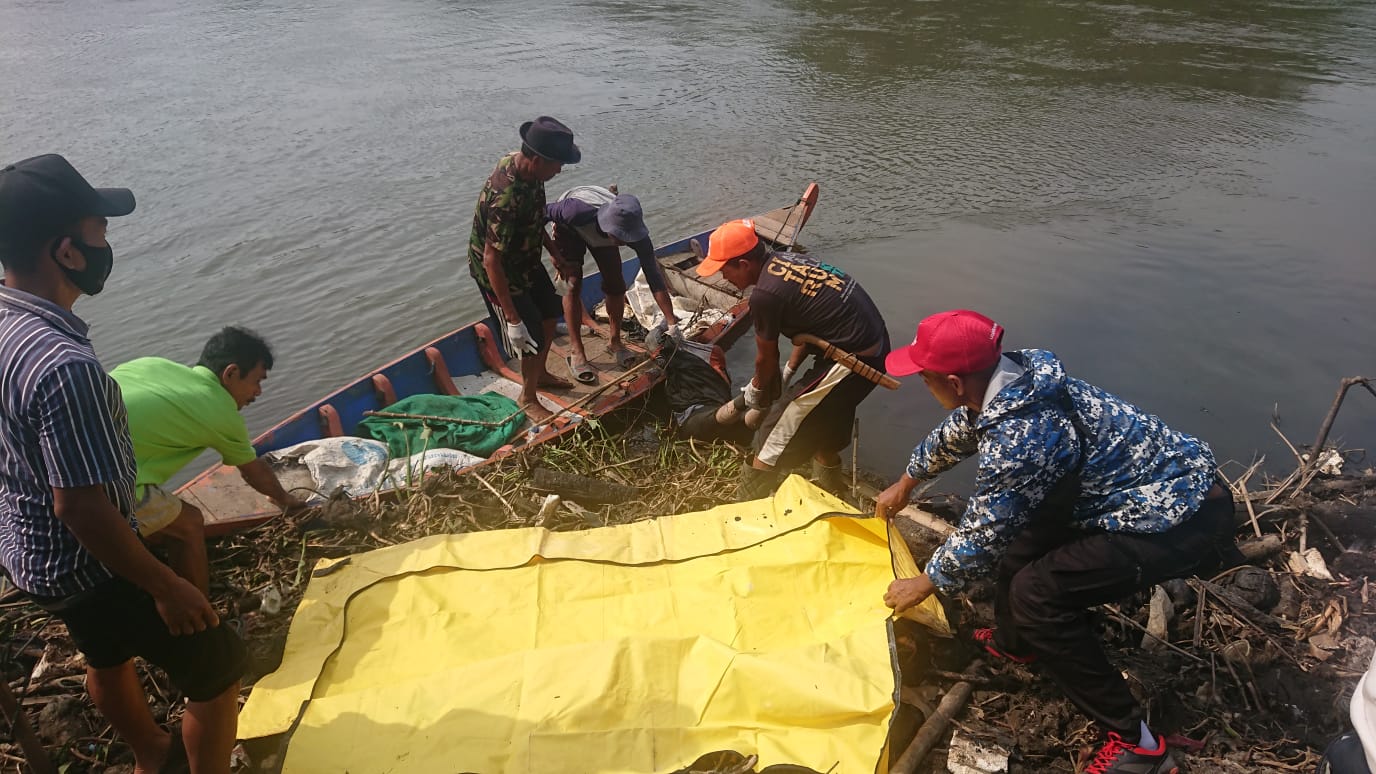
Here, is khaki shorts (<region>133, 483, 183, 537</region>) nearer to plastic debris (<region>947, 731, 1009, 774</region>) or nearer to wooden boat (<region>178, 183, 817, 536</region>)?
wooden boat (<region>178, 183, 817, 536</region>)

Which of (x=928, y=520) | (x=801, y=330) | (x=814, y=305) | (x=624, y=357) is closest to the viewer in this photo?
(x=814, y=305)

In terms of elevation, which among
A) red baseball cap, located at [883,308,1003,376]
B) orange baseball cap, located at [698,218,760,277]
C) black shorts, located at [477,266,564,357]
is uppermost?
red baseball cap, located at [883,308,1003,376]

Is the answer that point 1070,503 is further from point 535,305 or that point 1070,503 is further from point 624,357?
point 624,357

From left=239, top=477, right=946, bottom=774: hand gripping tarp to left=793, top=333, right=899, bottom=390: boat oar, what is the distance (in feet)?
2.45

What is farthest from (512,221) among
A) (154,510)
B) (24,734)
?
(24,734)

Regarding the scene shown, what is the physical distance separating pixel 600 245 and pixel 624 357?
113cm

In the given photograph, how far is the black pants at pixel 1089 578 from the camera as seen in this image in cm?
282

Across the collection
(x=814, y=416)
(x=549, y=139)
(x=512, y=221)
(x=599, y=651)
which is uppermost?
(x=549, y=139)

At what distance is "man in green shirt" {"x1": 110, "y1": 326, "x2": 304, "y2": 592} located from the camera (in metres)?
3.39

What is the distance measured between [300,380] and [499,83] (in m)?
11.2

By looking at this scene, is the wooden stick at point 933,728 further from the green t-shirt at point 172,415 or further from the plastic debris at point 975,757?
the green t-shirt at point 172,415

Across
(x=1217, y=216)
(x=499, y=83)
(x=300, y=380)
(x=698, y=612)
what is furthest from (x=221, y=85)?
(x=1217, y=216)

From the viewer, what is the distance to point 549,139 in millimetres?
5133

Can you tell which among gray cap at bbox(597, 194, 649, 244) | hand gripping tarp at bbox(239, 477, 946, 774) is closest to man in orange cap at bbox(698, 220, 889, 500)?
hand gripping tarp at bbox(239, 477, 946, 774)
